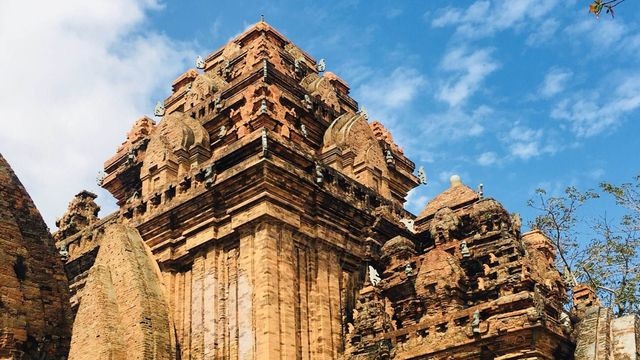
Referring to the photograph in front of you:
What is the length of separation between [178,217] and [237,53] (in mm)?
11751

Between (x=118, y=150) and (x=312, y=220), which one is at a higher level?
(x=118, y=150)

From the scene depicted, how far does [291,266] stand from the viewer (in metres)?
17.0

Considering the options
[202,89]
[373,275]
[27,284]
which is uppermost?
[202,89]

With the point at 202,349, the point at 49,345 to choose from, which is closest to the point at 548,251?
the point at 202,349

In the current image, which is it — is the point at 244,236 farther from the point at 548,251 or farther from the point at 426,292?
the point at 548,251

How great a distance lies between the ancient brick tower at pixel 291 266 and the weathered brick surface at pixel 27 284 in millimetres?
3156

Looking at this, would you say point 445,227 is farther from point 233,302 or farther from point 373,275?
point 233,302

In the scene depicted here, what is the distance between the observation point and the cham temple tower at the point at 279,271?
526 inches

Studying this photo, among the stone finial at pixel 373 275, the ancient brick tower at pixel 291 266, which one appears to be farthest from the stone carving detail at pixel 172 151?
the stone finial at pixel 373 275

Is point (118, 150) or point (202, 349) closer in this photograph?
point (202, 349)

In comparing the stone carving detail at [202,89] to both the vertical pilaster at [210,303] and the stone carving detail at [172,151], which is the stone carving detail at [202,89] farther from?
the vertical pilaster at [210,303]

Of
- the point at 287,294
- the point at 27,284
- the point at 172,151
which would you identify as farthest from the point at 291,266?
the point at 172,151

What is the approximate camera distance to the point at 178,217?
19016mm

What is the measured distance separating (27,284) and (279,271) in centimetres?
569
